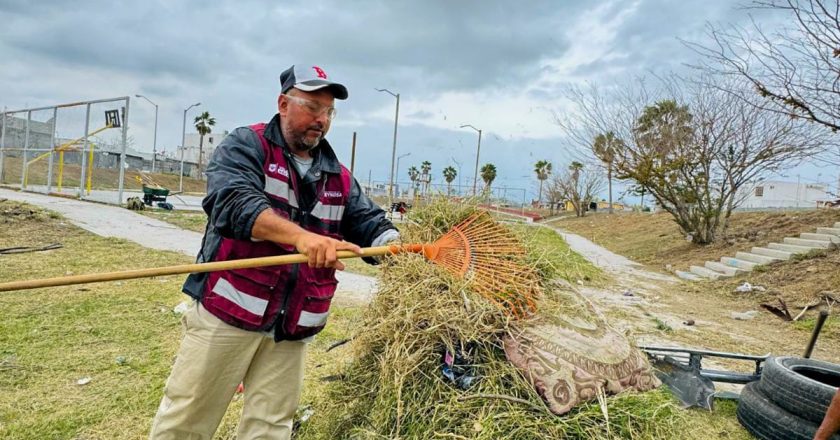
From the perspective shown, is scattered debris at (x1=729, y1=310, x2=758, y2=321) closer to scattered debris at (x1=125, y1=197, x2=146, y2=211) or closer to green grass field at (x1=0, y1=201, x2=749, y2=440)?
green grass field at (x1=0, y1=201, x2=749, y2=440)

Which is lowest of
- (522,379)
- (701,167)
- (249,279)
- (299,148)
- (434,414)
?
(434,414)

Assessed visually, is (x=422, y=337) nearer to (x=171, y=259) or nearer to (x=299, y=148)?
(x=299, y=148)

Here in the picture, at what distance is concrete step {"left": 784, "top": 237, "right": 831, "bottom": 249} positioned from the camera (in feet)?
37.0

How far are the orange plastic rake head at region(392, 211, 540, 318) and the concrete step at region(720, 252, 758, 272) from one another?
11466 millimetres

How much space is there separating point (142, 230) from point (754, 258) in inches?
581

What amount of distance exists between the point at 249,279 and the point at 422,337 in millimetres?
736

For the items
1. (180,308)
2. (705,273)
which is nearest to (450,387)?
(180,308)

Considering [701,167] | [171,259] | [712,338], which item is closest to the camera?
[712,338]

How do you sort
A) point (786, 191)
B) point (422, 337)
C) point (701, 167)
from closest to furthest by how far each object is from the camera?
point (422, 337) < point (701, 167) < point (786, 191)

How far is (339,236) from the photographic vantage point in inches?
94.1

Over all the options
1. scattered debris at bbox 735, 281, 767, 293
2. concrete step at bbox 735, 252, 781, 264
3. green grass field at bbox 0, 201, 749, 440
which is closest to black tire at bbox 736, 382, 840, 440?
green grass field at bbox 0, 201, 749, 440

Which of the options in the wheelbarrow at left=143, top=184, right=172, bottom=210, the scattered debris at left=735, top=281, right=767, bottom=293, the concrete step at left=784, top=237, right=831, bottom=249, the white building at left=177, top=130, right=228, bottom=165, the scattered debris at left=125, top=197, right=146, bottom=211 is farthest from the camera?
the white building at left=177, top=130, right=228, bottom=165

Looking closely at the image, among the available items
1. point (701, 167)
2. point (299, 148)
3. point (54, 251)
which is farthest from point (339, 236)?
point (701, 167)

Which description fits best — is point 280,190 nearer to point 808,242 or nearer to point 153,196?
point 808,242
